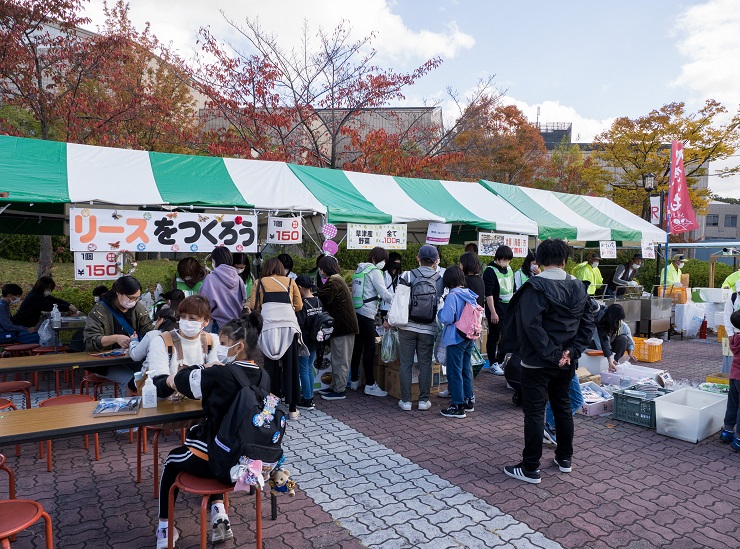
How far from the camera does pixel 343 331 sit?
5898 millimetres

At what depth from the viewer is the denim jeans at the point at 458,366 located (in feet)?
17.6

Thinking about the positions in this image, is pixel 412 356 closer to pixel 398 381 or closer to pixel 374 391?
pixel 398 381

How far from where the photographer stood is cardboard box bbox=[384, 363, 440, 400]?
6055 mm

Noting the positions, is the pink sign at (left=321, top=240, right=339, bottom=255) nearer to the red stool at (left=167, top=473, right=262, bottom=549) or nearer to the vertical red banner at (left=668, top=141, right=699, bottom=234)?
the red stool at (left=167, top=473, right=262, bottom=549)

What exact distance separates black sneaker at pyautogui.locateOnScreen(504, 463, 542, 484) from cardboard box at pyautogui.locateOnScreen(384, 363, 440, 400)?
209 cm

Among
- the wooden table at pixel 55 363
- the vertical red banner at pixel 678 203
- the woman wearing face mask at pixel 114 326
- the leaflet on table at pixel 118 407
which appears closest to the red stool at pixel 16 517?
the leaflet on table at pixel 118 407

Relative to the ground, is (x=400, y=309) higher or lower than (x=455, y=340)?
higher

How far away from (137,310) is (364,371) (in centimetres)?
293

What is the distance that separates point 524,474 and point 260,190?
453 cm

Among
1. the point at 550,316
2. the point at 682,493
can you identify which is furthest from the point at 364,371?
the point at 682,493

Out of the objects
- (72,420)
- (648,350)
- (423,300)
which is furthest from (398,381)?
(648,350)

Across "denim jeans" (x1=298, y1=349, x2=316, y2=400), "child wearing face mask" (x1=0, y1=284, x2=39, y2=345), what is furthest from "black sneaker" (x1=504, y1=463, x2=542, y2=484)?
"child wearing face mask" (x1=0, y1=284, x2=39, y2=345)

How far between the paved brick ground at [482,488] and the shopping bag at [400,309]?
3.56ft

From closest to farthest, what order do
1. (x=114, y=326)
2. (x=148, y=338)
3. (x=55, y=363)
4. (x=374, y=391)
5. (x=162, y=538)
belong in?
1. (x=162, y=538)
2. (x=148, y=338)
3. (x=55, y=363)
4. (x=114, y=326)
5. (x=374, y=391)
